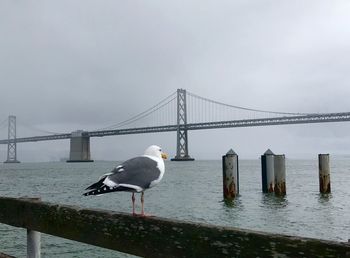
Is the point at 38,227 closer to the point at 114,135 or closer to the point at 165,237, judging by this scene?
the point at 165,237

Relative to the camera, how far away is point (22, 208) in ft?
8.87

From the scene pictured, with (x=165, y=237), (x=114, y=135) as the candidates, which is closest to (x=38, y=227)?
(x=165, y=237)

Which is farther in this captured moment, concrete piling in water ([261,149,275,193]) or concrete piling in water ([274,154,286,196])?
concrete piling in water ([261,149,275,193])

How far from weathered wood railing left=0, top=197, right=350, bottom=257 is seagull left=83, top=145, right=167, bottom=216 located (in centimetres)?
22

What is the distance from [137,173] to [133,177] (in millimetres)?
44

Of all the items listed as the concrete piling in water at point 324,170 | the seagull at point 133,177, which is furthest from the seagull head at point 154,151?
the concrete piling in water at point 324,170

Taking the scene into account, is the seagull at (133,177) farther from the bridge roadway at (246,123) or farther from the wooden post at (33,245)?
the bridge roadway at (246,123)

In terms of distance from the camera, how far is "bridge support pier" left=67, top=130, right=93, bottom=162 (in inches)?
3871

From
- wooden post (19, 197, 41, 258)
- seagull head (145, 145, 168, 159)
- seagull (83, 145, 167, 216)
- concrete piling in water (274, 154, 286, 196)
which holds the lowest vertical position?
concrete piling in water (274, 154, 286, 196)

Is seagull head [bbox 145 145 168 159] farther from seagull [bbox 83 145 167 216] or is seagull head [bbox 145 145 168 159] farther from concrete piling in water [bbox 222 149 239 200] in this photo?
concrete piling in water [bbox 222 149 239 200]

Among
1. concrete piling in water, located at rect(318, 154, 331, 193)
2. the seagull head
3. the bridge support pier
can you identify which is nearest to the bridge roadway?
the bridge support pier

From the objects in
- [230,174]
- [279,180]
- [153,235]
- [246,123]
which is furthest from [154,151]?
[246,123]

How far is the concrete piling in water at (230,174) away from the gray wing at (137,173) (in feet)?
49.9

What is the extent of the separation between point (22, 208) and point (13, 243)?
26.1 feet
